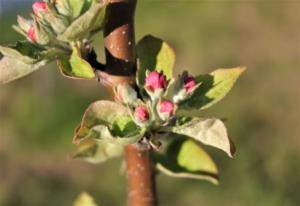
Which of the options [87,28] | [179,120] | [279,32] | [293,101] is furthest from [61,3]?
[279,32]

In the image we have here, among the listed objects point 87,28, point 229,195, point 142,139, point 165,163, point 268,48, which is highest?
point 87,28

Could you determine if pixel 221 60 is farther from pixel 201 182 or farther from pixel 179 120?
pixel 179 120

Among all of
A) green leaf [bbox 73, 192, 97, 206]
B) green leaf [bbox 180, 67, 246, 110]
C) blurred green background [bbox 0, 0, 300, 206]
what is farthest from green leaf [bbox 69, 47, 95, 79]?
blurred green background [bbox 0, 0, 300, 206]

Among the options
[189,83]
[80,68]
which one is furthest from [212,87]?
[80,68]

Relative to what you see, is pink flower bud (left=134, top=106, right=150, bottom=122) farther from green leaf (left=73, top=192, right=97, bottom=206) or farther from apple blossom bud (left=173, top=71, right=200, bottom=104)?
green leaf (left=73, top=192, right=97, bottom=206)

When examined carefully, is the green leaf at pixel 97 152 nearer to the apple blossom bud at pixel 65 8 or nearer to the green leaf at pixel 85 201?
the green leaf at pixel 85 201

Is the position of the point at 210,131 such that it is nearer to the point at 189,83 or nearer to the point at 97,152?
the point at 189,83

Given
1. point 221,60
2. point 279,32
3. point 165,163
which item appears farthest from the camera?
point 279,32
